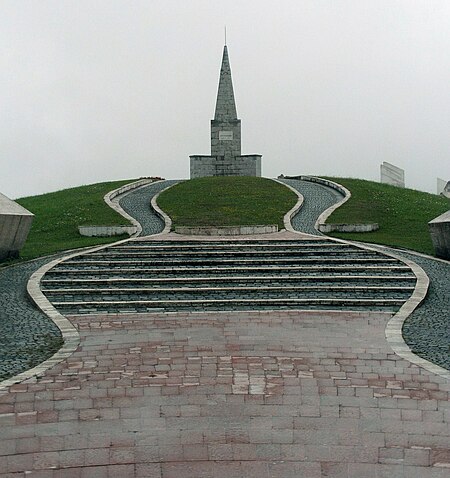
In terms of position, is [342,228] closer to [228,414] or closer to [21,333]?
[21,333]

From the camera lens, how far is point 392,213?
25.6 metres

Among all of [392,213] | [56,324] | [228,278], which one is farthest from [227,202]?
[56,324]

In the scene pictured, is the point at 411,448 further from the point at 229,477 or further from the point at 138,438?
the point at 138,438

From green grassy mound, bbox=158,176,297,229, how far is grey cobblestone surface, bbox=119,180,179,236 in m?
0.57

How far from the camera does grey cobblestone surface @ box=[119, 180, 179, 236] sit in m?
23.3

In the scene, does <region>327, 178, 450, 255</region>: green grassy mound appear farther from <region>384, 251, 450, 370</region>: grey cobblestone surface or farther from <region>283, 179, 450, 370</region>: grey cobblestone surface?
<region>384, 251, 450, 370</region>: grey cobblestone surface

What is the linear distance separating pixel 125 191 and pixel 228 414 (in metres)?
25.5

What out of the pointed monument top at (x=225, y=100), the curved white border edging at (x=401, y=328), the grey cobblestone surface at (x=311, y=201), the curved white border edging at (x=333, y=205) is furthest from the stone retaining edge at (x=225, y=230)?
the pointed monument top at (x=225, y=100)

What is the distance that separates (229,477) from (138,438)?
1.09 meters

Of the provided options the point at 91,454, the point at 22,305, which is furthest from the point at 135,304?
the point at 91,454

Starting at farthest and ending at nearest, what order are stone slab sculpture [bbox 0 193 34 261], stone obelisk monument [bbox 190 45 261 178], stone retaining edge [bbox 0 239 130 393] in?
1. stone obelisk monument [bbox 190 45 261 178]
2. stone slab sculpture [bbox 0 193 34 261]
3. stone retaining edge [bbox 0 239 130 393]

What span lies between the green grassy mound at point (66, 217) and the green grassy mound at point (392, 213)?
7.92m

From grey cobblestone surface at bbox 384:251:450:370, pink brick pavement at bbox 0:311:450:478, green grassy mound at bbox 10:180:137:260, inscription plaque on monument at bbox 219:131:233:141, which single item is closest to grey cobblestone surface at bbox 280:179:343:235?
inscription plaque on monument at bbox 219:131:233:141

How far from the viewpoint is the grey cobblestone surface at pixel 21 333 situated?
9.40 metres
